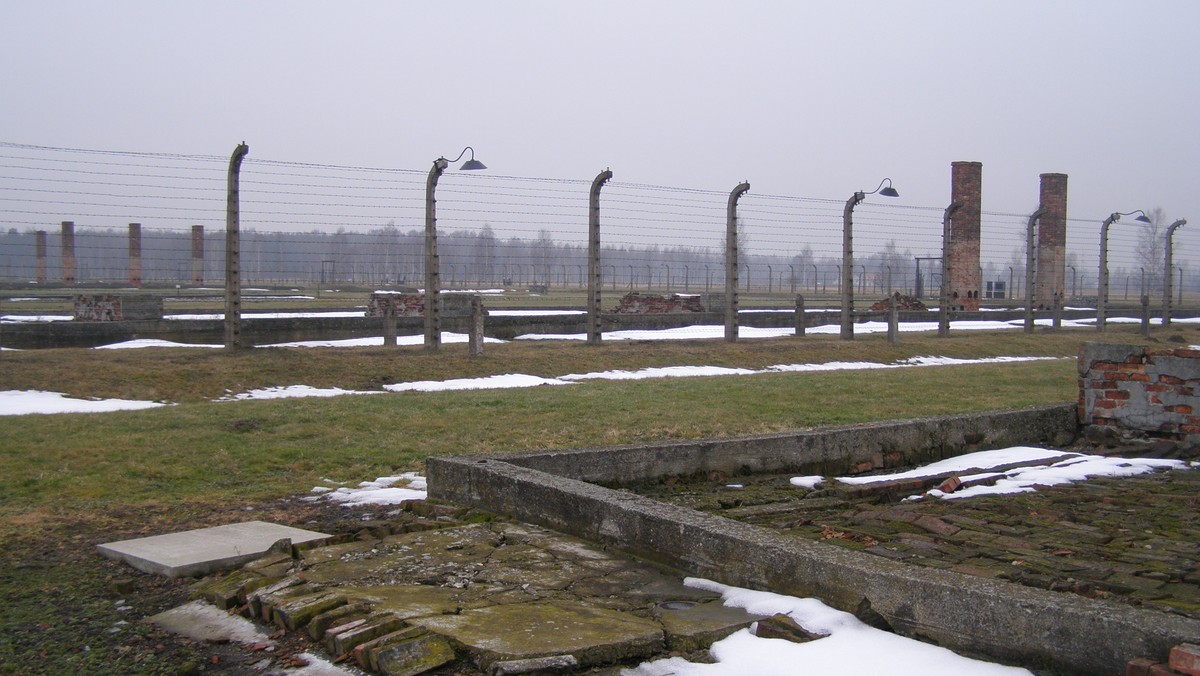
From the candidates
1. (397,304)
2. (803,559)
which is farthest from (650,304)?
(803,559)

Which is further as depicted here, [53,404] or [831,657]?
[53,404]

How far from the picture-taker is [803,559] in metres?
3.94

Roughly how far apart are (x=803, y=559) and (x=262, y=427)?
5.79 meters

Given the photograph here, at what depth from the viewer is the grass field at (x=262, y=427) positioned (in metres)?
4.42

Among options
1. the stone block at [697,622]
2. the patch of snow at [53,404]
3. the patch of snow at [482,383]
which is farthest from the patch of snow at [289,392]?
the stone block at [697,622]

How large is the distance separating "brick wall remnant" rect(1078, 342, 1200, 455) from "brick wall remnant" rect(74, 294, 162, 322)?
1665 centimetres

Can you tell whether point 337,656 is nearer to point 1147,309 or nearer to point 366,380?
point 366,380

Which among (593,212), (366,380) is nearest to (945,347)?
(593,212)

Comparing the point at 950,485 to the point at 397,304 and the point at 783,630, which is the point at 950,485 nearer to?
the point at 783,630

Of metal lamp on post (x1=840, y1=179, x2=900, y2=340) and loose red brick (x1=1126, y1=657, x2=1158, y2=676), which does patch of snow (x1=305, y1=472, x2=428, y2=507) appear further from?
metal lamp on post (x1=840, y1=179, x2=900, y2=340)

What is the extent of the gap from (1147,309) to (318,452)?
22.0 metres

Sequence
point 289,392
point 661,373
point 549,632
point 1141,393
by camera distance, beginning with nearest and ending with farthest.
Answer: point 549,632, point 1141,393, point 289,392, point 661,373

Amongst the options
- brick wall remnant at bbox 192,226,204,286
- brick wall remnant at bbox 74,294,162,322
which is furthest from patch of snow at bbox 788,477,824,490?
brick wall remnant at bbox 192,226,204,286

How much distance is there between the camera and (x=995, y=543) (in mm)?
4836
